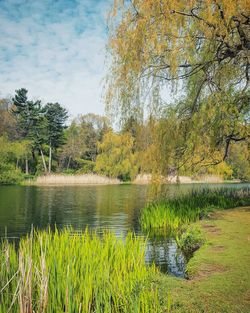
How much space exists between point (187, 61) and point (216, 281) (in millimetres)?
5954

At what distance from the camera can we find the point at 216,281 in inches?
200

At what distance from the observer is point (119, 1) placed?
8.95 metres

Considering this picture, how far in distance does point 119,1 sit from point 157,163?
164 inches

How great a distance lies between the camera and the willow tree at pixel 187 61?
8219 millimetres

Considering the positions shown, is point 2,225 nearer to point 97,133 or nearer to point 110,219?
point 110,219

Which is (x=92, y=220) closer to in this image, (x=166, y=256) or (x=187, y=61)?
(x=166, y=256)

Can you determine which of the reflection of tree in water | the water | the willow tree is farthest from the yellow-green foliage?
the reflection of tree in water

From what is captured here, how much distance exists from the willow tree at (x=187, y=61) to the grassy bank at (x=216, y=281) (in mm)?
3314

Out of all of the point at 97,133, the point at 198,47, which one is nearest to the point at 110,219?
the point at 198,47

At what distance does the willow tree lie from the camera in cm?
822

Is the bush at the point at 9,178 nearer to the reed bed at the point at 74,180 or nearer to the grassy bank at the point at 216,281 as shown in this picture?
the reed bed at the point at 74,180

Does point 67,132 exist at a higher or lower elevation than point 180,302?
higher

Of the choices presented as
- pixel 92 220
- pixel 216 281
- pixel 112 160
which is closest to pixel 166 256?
pixel 216 281

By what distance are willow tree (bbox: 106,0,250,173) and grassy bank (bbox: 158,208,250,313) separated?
331 cm
